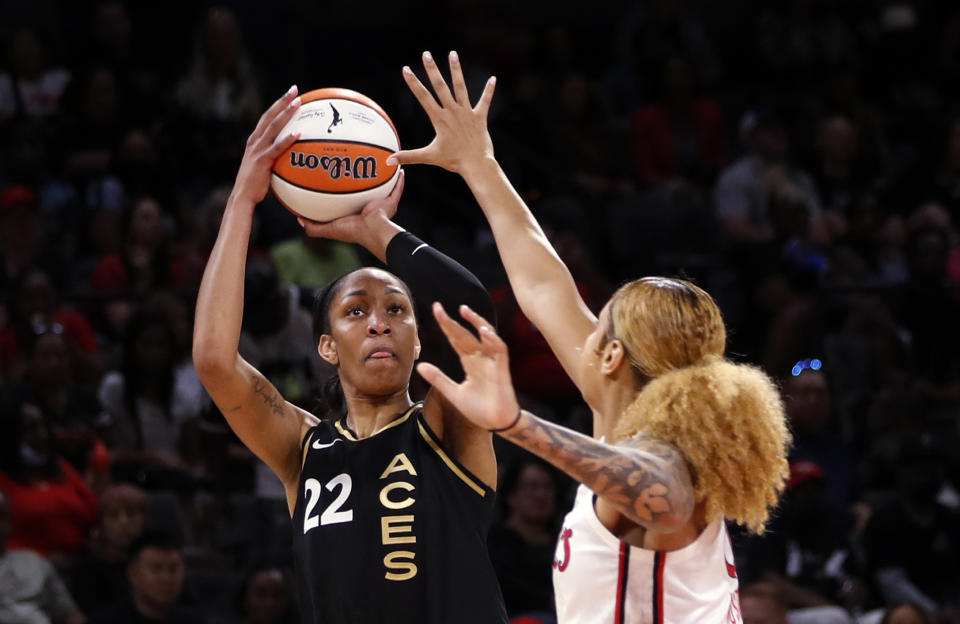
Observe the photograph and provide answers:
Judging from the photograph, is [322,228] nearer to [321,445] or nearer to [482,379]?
[321,445]

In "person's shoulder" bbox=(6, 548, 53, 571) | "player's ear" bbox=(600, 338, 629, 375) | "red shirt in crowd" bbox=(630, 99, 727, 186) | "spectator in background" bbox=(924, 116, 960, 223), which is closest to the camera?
"player's ear" bbox=(600, 338, 629, 375)

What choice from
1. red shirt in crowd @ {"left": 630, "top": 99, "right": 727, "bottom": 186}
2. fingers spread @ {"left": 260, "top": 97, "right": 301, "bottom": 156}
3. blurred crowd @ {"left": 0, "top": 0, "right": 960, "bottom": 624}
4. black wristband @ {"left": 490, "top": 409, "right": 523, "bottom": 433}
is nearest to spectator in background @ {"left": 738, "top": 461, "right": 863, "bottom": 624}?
blurred crowd @ {"left": 0, "top": 0, "right": 960, "bottom": 624}

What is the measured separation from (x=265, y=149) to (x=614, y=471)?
144 centimetres

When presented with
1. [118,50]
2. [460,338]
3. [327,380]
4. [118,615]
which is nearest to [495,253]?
[118,50]

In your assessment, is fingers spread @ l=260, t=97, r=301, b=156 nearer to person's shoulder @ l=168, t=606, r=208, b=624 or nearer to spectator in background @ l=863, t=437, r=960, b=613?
person's shoulder @ l=168, t=606, r=208, b=624

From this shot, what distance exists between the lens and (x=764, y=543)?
6621mm

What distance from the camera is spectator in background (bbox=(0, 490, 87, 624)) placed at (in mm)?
5676

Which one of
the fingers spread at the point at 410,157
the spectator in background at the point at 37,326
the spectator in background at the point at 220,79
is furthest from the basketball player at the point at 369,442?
the spectator in background at the point at 220,79

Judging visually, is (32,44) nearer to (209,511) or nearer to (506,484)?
(209,511)

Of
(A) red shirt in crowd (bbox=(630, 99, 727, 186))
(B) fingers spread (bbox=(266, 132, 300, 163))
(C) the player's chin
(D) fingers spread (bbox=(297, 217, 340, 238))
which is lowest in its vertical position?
(C) the player's chin

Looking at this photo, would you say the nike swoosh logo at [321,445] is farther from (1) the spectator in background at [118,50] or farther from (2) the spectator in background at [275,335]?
(1) the spectator in background at [118,50]

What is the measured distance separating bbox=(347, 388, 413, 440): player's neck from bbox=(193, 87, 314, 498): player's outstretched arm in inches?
6.5

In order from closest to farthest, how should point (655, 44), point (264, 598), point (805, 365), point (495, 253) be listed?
point (264, 598) → point (805, 365) → point (495, 253) → point (655, 44)

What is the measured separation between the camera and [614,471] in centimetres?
270
